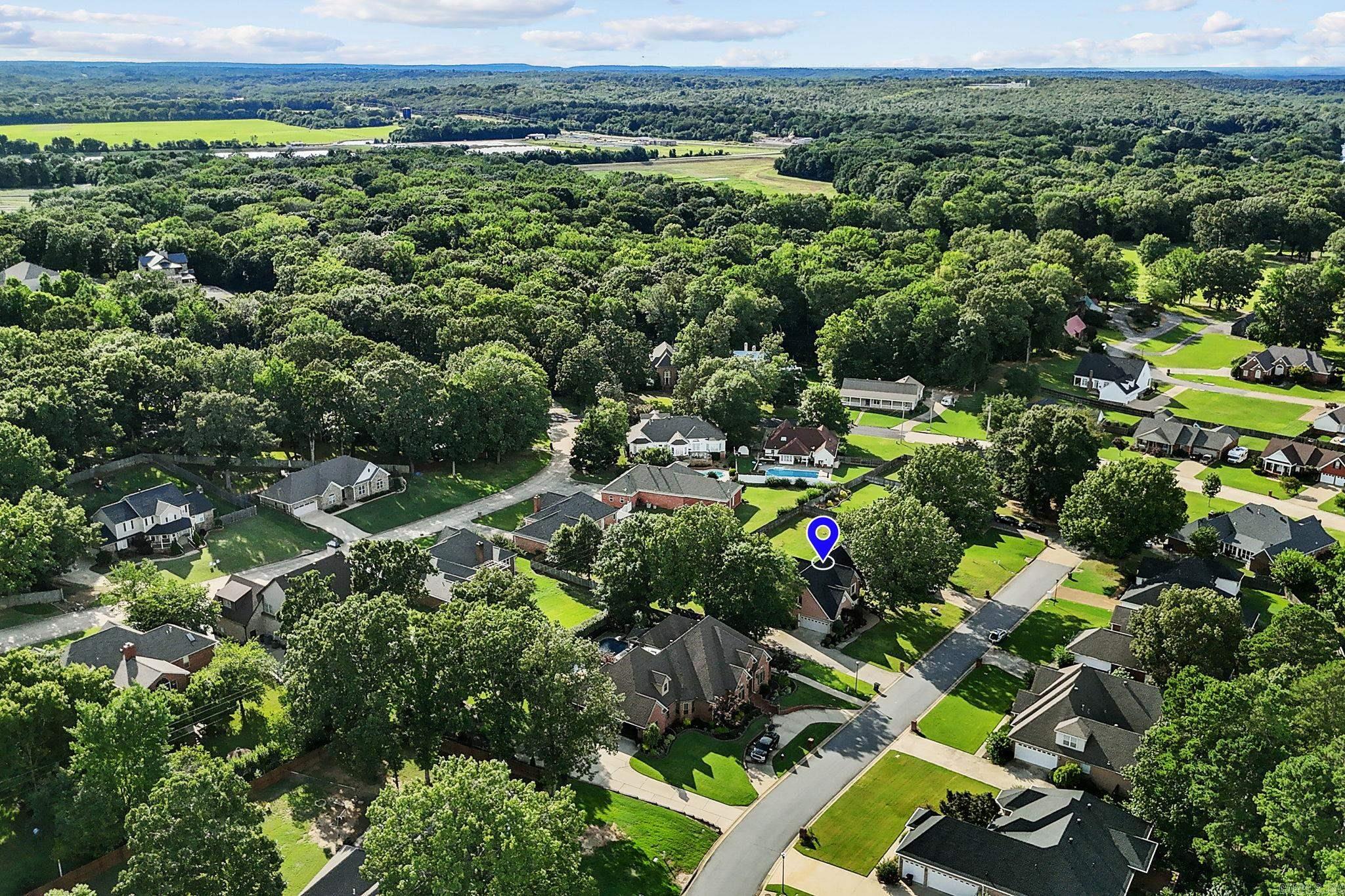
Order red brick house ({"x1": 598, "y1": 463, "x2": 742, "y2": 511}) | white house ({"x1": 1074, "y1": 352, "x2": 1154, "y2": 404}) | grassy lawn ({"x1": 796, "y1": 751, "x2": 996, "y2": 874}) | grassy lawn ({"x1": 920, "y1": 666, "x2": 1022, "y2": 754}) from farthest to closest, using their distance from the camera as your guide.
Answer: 1. white house ({"x1": 1074, "y1": 352, "x2": 1154, "y2": 404})
2. red brick house ({"x1": 598, "y1": 463, "x2": 742, "y2": 511})
3. grassy lawn ({"x1": 920, "y1": 666, "x2": 1022, "y2": 754})
4. grassy lawn ({"x1": 796, "y1": 751, "x2": 996, "y2": 874})

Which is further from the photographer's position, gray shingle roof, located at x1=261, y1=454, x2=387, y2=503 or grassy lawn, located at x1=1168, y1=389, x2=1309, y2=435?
grassy lawn, located at x1=1168, y1=389, x2=1309, y2=435

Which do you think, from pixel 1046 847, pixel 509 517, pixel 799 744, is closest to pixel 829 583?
pixel 799 744

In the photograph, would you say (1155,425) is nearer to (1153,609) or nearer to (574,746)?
(1153,609)

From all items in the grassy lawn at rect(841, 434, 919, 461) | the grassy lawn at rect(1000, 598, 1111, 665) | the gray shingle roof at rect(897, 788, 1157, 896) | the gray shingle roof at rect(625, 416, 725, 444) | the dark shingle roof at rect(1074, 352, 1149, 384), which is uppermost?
the dark shingle roof at rect(1074, 352, 1149, 384)

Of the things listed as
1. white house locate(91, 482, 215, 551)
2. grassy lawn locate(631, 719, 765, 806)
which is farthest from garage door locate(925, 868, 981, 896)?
white house locate(91, 482, 215, 551)

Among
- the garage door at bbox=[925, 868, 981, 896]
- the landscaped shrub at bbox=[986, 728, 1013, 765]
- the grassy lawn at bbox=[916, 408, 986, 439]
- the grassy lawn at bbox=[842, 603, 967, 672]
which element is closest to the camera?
the garage door at bbox=[925, 868, 981, 896]

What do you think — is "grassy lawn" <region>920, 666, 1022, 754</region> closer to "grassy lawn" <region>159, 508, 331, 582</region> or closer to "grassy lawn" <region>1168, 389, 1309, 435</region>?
"grassy lawn" <region>159, 508, 331, 582</region>

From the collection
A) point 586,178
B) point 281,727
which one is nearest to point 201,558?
point 281,727
